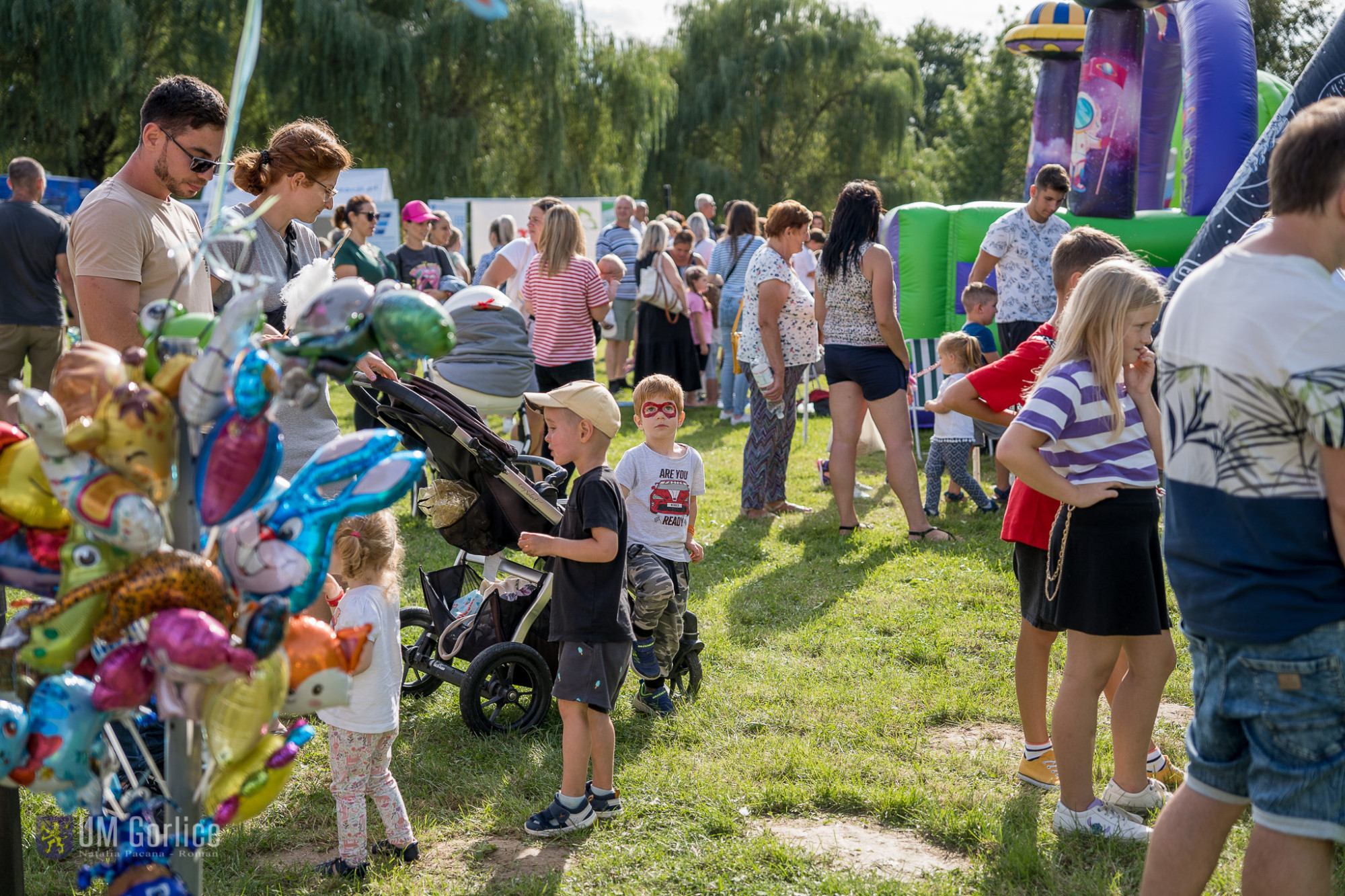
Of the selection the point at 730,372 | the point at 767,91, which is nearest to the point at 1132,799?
the point at 730,372

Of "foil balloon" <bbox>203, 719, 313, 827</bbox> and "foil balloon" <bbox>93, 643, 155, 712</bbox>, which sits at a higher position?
"foil balloon" <bbox>93, 643, 155, 712</bbox>

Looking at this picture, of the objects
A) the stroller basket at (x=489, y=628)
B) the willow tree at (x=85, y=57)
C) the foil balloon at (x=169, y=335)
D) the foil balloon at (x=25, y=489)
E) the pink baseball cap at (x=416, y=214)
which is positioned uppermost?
the willow tree at (x=85, y=57)

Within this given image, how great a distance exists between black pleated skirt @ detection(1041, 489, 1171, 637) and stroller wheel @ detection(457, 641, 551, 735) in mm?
1902

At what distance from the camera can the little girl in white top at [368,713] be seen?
295 centimetres

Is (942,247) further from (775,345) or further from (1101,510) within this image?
(1101,510)

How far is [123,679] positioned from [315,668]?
0.94ft

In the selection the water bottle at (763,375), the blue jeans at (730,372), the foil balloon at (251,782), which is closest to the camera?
the foil balloon at (251,782)

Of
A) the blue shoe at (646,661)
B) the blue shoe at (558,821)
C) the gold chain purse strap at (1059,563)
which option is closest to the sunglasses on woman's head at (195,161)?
the blue shoe at (558,821)

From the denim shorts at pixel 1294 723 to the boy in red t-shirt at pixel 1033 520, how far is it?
1.05 m

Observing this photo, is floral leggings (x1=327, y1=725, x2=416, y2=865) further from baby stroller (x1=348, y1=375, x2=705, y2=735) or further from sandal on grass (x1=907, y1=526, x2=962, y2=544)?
sandal on grass (x1=907, y1=526, x2=962, y2=544)

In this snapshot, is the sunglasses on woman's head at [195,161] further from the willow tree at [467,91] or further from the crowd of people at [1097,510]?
the willow tree at [467,91]

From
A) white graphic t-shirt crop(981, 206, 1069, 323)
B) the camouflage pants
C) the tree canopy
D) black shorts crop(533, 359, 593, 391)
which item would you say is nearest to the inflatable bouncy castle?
white graphic t-shirt crop(981, 206, 1069, 323)

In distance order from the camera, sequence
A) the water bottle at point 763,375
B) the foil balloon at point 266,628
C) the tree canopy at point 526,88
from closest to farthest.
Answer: the foil balloon at point 266,628
the water bottle at point 763,375
the tree canopy at point 526,88

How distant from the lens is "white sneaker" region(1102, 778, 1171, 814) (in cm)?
311
